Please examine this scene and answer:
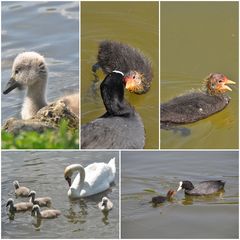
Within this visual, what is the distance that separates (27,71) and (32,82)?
83 millimetres

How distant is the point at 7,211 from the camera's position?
23.3 feet

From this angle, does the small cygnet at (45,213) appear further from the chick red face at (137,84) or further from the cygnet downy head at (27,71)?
the chick red face at (137,84)

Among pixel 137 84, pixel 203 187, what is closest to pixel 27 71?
pixel 137 84

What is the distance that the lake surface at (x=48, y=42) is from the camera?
7.06 meters

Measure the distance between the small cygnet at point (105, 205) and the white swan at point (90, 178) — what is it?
13cm

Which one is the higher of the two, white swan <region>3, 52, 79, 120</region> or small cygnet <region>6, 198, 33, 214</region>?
white swan <region>3, 52, 79, 120</region>

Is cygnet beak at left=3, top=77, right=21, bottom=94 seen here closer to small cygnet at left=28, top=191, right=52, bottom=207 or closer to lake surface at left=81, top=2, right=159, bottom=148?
lake surface at left=81, top=2, right=159, bottom=148

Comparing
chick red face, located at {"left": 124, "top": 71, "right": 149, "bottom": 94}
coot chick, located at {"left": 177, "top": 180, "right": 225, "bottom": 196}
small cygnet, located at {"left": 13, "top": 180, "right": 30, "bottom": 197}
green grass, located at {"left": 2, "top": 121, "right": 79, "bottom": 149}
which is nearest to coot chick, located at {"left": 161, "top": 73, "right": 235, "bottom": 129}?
chick red face, located at {"left": 124, "top": 71, "right": 149, "bottom": 94}

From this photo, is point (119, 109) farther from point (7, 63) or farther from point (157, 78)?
point (7, 63)

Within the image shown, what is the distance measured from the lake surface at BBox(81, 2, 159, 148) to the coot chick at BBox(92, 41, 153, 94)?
4cm

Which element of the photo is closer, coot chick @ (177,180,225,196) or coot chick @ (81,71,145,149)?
coot chick @ (81,71,145,149)

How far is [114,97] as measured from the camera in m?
7.05

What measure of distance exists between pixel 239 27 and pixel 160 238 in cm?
156

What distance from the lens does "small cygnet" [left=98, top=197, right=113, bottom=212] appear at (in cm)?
703
